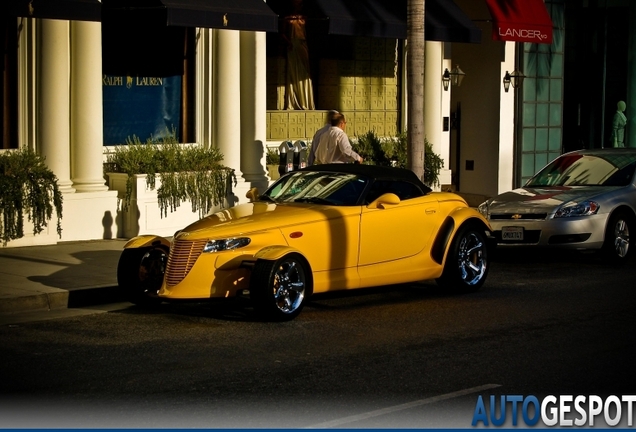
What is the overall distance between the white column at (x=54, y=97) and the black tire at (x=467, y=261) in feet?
19.6

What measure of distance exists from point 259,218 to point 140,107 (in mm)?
7250

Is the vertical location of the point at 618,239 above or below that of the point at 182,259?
below

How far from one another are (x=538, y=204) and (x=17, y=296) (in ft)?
23.5

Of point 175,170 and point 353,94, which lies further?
point 353,94

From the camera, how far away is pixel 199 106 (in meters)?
19.2

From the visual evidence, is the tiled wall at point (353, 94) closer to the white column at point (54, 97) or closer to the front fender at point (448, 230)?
the white column at point (54, 97)

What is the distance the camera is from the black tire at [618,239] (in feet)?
51.8

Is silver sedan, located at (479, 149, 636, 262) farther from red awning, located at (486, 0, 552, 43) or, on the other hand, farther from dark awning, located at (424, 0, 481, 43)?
red awning, located at (486, 0, 552, 43)

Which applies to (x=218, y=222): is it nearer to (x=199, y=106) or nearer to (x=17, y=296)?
(x=17, y=296)

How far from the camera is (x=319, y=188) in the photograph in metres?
12.9

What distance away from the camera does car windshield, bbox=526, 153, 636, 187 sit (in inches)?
662

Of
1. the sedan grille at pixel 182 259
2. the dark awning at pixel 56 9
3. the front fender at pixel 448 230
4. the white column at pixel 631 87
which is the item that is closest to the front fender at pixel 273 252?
the sedan grille at pixel 182 259

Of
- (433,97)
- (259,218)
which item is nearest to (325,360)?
(259,218)

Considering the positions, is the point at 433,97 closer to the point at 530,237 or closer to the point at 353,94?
the point at 353,94
